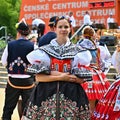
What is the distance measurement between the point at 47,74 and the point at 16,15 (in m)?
44.5

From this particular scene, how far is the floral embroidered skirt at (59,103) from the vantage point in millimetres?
4031

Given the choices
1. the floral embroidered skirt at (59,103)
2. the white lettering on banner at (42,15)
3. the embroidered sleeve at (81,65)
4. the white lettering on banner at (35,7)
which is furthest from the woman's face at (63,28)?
the white lettering on banner at (35,7)

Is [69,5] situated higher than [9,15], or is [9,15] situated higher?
[9,15]

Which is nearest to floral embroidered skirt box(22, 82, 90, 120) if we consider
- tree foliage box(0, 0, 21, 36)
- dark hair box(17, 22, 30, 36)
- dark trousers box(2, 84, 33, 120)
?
dark trousers box(2, 84, 33, 120)

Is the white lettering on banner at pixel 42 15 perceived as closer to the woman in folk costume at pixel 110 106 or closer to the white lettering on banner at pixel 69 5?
the white lettering on banner at pixel 69 5

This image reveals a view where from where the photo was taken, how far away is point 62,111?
4.04 m

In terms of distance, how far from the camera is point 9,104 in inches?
247

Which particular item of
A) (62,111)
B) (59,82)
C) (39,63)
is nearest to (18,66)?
(39,63)

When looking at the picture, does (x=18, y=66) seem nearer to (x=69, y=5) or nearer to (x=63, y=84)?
(x=63, y=84)

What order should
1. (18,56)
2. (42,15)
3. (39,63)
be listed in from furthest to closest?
(42,15)
(18,56)
(39,63)

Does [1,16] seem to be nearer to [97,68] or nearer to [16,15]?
[16,15]

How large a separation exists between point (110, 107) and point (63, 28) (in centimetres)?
90

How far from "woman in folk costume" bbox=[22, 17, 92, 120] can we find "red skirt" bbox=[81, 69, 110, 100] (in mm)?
1856

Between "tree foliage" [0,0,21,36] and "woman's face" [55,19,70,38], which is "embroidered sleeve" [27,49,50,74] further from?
"tree foliage" [0,0,21,36]
